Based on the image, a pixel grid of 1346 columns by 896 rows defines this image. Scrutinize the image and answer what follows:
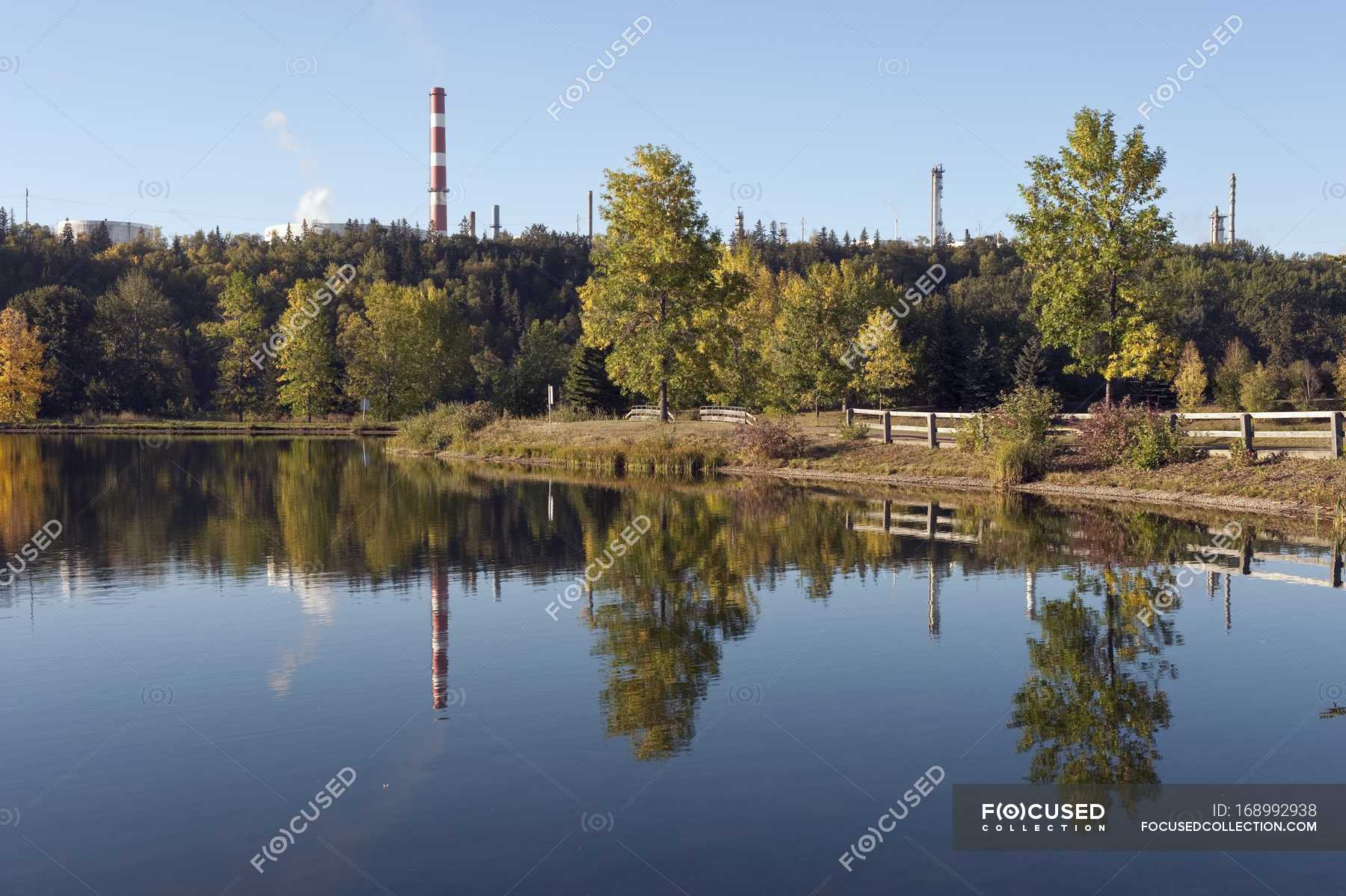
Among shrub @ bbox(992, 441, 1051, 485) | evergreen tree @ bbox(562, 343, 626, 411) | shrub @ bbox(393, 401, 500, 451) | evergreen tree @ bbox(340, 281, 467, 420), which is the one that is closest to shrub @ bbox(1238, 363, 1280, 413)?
shrub @ bbox(992, 441, 1051, 485)

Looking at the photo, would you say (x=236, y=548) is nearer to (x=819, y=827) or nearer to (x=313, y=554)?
(x=313, y=554)

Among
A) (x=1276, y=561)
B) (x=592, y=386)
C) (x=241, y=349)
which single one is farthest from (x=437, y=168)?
(x=1276, y=561)

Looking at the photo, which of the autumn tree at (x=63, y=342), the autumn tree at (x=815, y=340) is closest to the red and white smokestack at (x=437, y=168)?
the autumn tree at (x=63, y=342)

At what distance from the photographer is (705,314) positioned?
57719mm

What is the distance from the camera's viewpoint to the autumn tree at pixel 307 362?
9350 cm

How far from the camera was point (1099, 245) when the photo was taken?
4038 cm

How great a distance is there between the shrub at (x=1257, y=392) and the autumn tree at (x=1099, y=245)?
87.2 feet

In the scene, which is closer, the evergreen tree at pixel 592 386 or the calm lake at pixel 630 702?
the calm lake at pixel 630 702

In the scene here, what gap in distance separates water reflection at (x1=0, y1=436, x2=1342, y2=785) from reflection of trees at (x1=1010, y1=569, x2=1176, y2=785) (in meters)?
0.04

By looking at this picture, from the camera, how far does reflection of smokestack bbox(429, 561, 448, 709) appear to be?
13.7 meters

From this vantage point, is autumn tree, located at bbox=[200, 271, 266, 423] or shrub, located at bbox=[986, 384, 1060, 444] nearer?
shrub, located at bbox=[986, 384, 1060, 444]

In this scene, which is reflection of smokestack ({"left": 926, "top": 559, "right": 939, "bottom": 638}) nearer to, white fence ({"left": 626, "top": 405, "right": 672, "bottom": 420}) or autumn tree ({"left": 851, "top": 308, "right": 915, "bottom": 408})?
white fence ({"left": 626, "top": 405, "right": 672, "bottom": 420})

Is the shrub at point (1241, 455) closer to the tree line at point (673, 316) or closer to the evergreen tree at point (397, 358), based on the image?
the tree line at point (673, 316)

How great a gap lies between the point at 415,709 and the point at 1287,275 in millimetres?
124937
